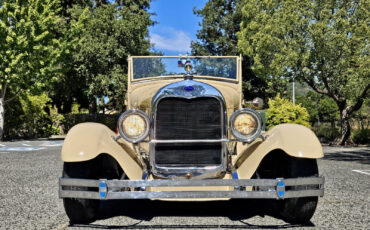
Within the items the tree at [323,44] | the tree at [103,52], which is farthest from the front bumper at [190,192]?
the tree at [103,52]

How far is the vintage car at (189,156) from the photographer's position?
3.42 metres

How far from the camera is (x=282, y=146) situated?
3.62 metres

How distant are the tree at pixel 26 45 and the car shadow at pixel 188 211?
15438 millimetres

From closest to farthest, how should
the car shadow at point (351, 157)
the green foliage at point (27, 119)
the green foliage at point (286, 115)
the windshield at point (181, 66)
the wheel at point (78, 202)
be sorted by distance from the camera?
the wheel at point (78, 202) < the windshield at point (181, 66) < the car shadow at point (351, 157) < the green foliage at point (286, 115) < the green foliage at point (27, 119)

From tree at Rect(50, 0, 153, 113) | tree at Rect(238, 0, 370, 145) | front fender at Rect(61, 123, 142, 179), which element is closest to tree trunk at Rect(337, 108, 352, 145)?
tree at Rect(238, 0, 370, 145)

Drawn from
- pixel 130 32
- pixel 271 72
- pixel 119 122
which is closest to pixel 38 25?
pixel 130 32

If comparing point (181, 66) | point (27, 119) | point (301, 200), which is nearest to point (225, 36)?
point (27, 119)

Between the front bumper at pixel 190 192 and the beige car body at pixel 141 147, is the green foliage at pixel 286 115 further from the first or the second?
the front bumper at pixel 190 192

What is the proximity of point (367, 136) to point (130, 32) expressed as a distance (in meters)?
15.3

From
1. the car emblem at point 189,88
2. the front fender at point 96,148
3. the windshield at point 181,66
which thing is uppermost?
the windshield at point 181,66

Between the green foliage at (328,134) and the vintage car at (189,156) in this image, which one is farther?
the green foliage at (328,134)

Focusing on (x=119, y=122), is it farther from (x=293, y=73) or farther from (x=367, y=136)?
(x=367, y=136)

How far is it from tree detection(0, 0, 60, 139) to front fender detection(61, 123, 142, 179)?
15881mm

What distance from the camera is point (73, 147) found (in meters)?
3.59
